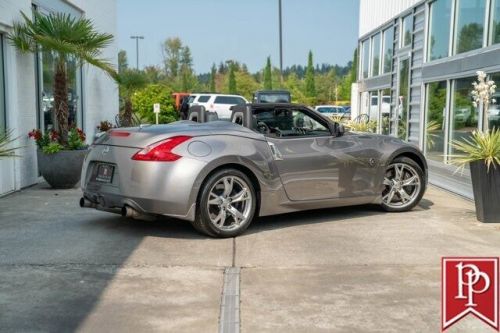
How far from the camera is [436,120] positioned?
454 inches

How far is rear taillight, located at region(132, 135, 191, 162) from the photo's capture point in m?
5.77

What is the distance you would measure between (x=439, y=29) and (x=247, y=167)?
6.96m

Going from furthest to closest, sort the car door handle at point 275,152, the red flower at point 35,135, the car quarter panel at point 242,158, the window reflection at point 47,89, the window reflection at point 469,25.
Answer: the window reflection at point 47,89 < the red flower at point 35,135 < the window reflection at point 469,25 < the car door handle at point 275,152 < the car quarter panel at point 242,158

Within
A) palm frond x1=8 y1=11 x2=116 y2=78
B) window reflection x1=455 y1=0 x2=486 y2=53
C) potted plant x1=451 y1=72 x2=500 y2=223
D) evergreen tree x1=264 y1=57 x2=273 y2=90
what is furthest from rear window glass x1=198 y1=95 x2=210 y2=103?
evergreen tree x1=264 y1=57 x2=273 y2=90

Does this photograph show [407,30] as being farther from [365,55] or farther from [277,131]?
[277,131]

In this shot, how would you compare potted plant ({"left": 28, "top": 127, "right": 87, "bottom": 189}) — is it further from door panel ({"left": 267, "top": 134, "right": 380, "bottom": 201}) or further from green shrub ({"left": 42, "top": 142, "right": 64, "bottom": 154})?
door panel ({"left": 267, "top": 134, "right": 380, "bottom": 201})

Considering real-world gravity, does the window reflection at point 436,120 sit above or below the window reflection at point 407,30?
below

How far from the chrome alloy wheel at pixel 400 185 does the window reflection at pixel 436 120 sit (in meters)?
3.51

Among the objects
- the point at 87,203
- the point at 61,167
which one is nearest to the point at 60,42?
the point at 61,167

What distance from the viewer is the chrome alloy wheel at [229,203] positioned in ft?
19.8

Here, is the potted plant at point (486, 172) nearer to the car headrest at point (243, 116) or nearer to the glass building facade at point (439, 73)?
the glass building facade at point (439, 73)

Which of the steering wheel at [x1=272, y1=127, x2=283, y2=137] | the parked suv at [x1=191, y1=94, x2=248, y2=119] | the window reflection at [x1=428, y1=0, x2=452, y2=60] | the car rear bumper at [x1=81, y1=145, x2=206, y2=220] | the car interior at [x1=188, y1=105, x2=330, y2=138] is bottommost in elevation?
the car rear bumper at [x1=81, y1=145, x2=206, y2=220]

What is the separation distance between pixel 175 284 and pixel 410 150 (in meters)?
4.09

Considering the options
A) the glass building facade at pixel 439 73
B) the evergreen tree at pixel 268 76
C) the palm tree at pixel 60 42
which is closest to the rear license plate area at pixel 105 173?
the palm tree at pixel 60 42
